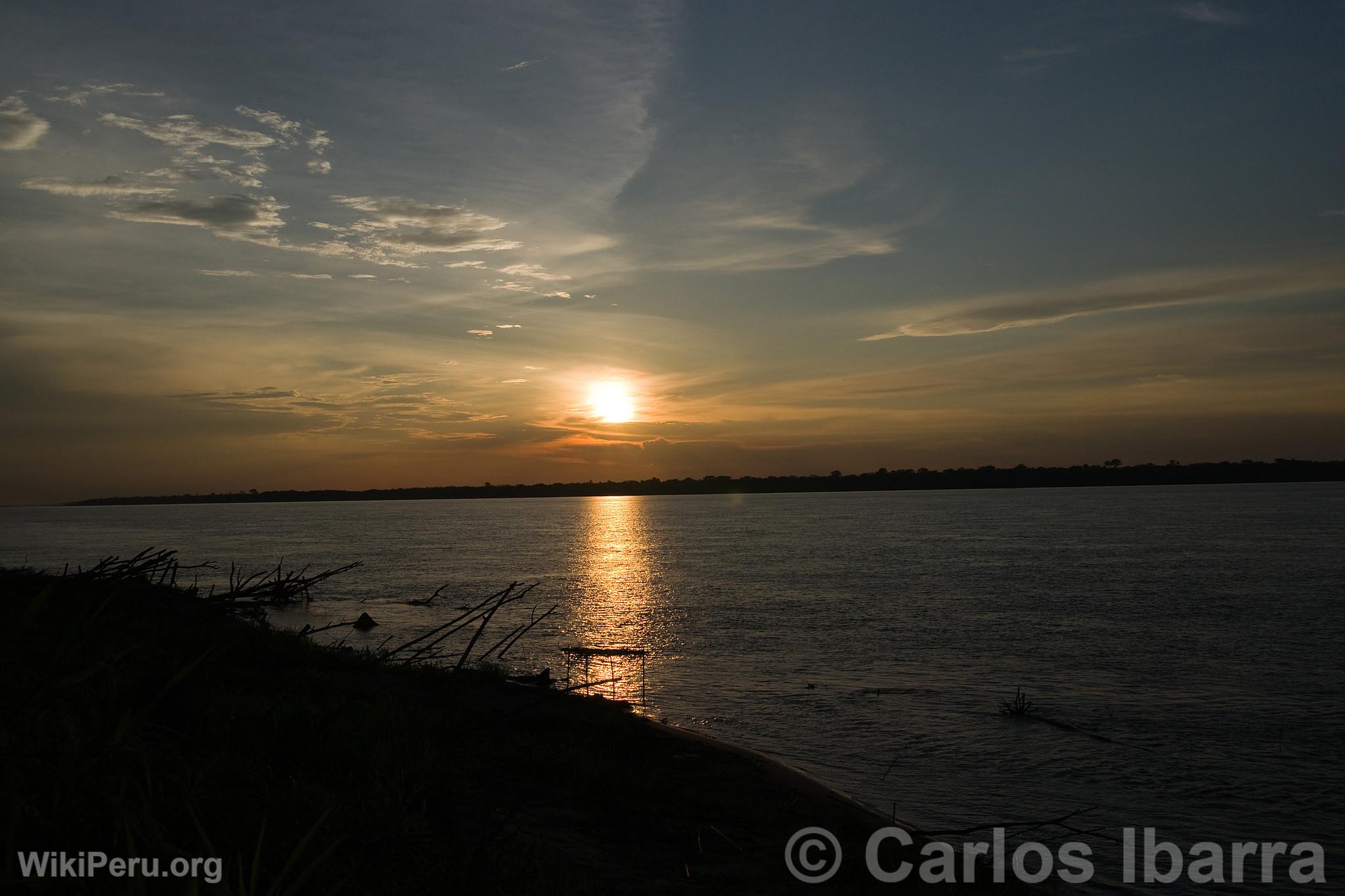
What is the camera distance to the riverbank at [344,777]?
552 centimetres

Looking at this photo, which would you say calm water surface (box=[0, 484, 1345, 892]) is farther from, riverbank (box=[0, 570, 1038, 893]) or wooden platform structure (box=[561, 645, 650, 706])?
riverbank (box=[0, 570, 1038, 893])

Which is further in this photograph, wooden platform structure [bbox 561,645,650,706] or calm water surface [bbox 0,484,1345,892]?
wooden platform structure [bbox 561,645,650,706]

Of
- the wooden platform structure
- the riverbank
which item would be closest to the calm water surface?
the wooden platform structure

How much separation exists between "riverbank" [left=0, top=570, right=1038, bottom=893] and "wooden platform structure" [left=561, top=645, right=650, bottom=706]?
8839 millimetres

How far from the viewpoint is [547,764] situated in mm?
14422

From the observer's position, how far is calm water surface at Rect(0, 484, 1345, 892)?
19.1 meters

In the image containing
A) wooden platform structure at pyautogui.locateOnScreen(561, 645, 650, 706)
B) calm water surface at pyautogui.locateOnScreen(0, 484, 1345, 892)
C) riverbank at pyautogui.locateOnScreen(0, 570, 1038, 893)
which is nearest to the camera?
riverbank at pyautogui.locateOnScreen(0, 570, 1038, 893)

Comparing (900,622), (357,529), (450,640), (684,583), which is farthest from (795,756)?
(357,529)

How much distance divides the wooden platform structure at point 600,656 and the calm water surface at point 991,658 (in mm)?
661

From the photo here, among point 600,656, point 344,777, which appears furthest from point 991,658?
point 344,777

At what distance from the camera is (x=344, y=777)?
10.5 meters

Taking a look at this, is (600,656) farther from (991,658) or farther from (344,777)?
(344,777)

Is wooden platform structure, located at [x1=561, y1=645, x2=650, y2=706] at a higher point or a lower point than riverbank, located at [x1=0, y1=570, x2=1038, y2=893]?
lower

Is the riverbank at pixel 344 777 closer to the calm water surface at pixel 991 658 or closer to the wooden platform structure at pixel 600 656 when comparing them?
the calm water surface at pixel 991 658
